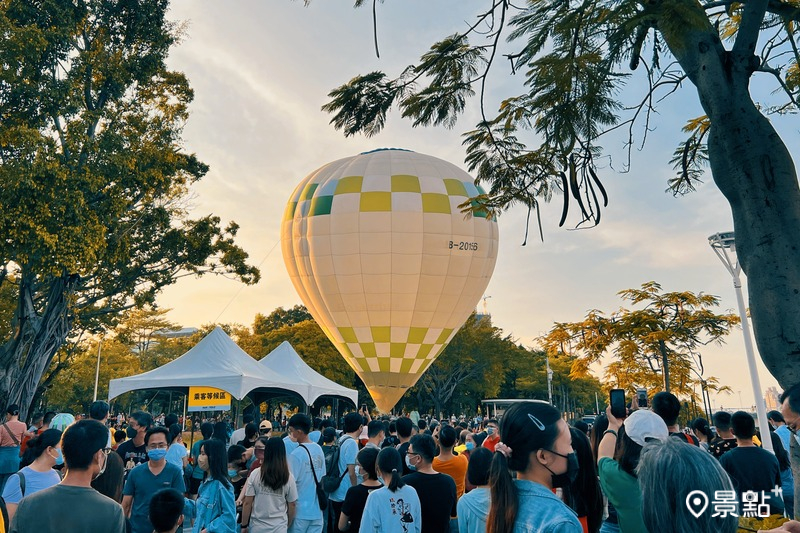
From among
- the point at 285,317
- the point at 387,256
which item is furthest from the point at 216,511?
the point at 285,317

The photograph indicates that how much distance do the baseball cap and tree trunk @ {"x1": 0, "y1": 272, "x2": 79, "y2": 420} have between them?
1735 centimetres

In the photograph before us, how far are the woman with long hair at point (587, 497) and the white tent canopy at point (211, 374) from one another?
11.3 m

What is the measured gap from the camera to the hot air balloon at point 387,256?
22562mm

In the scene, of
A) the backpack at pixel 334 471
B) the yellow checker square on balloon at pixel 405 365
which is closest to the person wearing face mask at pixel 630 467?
the backpack at pixel 334 471

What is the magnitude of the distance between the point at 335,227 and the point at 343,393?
262 inches

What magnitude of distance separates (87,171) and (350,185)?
10.6 meters

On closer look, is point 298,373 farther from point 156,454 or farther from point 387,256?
point 156,454

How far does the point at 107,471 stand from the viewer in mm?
3822

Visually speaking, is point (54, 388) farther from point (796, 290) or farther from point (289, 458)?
point (796, 290)

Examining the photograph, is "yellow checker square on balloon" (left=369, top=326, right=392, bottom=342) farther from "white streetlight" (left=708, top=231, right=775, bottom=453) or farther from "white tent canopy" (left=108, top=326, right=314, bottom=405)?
"white streetlight" (left=708, top=231, right=775, bottom=453)

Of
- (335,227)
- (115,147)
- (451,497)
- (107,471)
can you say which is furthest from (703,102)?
(335,227)

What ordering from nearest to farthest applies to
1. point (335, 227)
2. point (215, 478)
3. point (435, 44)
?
point (215, 478), point (435, 44), point (335, 227)

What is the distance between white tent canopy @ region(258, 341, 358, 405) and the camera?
17.9m

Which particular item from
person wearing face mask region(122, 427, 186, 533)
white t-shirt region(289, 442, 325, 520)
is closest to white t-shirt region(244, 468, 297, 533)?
white t-shirt region(289, 442, 325, 520)
